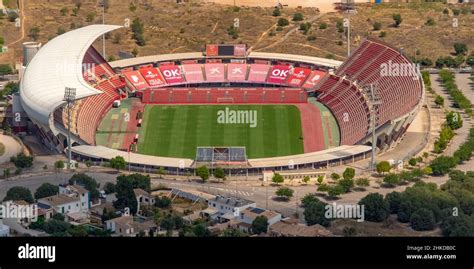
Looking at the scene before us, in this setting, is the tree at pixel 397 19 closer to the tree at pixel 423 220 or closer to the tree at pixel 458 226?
the tree at pixel 423 220

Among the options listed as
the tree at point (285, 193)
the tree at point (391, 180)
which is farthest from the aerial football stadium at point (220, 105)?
the tree at point (285, 193)

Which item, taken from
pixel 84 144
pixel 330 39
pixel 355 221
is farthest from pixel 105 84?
pixel 355 221

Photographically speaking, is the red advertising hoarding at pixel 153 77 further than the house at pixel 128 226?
Yes

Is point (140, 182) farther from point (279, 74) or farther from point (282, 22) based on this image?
point (282, 22)

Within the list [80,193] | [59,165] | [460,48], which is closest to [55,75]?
[59,165]

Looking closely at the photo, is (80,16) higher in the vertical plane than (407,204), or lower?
higher

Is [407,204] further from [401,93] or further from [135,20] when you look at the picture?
[135,20]

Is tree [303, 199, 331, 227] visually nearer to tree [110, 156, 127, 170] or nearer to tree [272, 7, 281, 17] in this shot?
tree [110, 156, 127, 170]
